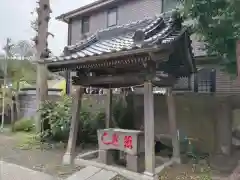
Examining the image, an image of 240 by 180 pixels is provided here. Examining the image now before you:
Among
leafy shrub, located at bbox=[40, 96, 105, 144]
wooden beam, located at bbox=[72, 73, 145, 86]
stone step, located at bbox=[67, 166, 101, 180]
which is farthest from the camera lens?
leafy shrub, located at bbox=[40, 96, 105, 144]

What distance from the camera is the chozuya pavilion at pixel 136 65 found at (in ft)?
18.3

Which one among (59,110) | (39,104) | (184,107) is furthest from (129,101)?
(39,104)

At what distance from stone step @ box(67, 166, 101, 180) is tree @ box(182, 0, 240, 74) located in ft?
14.2

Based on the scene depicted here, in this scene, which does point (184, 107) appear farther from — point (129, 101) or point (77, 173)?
point (77, 173)

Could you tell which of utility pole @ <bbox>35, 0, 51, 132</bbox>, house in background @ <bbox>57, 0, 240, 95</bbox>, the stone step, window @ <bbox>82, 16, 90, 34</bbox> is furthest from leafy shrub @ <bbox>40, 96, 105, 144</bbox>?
window @ <bbox>82, 16, 90, 34</bbox>

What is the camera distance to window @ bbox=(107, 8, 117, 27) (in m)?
14.3

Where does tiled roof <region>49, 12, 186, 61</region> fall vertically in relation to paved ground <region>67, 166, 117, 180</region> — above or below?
above

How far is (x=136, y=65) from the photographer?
692cm

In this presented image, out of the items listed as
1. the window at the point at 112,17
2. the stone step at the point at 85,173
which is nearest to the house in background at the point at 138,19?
the window at the point at 112,17

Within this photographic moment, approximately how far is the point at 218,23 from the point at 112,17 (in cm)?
1022

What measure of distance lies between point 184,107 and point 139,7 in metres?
7.23

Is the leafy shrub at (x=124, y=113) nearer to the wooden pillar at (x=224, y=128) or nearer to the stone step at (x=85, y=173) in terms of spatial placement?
the stone step at (x=85, y=173)

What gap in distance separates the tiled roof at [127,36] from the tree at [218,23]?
2.32 ft

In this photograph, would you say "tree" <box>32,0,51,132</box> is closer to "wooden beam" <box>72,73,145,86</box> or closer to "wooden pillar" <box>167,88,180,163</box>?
"wooden beam" <box>72,73,145,86</box>
